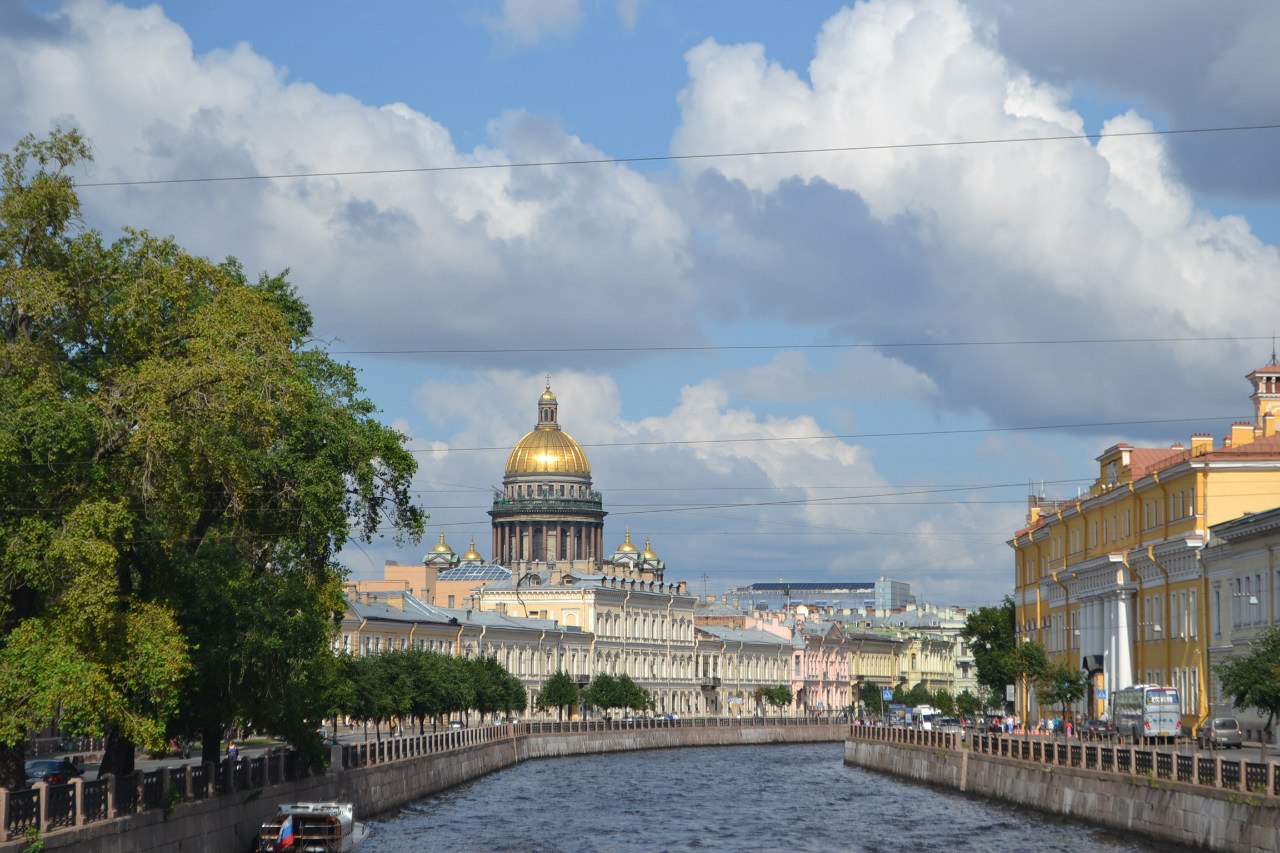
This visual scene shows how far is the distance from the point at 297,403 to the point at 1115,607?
156 feet

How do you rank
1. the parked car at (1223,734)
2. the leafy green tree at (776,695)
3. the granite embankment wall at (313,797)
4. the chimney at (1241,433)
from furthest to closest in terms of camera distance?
the leafy green tree at (776,695) < the chimney at (1241,433) < the parked car at (1223,734) < the granite embankment wall at (313,797)

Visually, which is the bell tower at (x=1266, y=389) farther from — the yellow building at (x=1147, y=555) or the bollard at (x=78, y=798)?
the bollard at (x=78, y=798)

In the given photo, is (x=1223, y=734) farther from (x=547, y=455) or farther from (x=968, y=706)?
(x=547, y=455)

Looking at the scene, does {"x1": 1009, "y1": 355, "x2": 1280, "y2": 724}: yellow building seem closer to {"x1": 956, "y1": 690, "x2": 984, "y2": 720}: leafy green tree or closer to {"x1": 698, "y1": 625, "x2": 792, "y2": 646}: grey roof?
{"x1": 956, "y1": 690, "x2": 984, "y2": 720}: leafy green tree

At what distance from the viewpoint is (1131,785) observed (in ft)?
132

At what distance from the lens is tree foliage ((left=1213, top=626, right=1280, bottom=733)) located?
3944cm

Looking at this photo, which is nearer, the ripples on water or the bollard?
the bollard

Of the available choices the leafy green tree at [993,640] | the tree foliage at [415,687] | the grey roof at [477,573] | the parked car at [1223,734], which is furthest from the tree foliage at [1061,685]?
the grey roof at [477,573]

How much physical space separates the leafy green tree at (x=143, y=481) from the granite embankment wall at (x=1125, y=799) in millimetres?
16555

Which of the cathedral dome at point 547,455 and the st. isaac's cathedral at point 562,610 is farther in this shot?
the cathedral dome at point 547,455

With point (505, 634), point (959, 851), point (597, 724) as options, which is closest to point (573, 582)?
point (505, 634)

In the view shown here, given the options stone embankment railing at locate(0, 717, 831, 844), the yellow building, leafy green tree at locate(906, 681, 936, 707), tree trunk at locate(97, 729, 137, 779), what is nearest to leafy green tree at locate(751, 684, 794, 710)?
leafy green tree at locate(906, 681, 936, 707)

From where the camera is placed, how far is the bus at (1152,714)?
5625 cm

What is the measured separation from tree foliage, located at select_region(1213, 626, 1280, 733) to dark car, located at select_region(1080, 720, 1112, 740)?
18707 millimetres
